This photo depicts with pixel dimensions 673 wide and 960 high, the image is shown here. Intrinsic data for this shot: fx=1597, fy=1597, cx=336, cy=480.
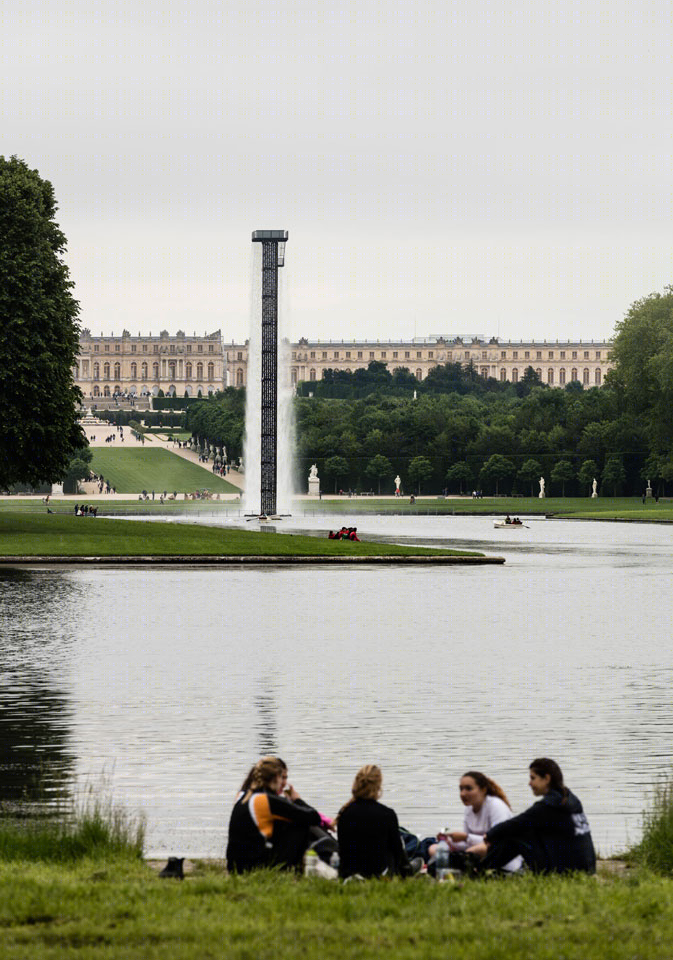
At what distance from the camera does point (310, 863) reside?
36.8ft

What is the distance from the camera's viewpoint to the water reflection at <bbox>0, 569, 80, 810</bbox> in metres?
15.8

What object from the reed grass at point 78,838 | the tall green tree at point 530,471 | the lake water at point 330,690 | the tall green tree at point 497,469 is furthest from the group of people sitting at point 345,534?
the tall green tree at point 497,469

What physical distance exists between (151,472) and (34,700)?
151208 millimetres

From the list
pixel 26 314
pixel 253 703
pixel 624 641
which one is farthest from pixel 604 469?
pixel 253 703

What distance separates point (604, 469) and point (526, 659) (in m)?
115

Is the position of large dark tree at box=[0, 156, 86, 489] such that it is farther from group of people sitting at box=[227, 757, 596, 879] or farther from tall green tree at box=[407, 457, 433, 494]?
tall green tree at box=[407, 457, 433, 494]

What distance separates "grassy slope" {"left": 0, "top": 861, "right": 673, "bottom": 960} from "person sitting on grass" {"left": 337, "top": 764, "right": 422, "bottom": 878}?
345 millimetres

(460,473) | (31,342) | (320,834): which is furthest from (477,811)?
(460,473)

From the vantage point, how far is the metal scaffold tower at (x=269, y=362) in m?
101

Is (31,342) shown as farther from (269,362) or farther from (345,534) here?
(269,362)

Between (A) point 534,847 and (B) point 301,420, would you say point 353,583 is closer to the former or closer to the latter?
(A) point 534,847

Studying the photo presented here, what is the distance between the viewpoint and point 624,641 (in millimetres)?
29188

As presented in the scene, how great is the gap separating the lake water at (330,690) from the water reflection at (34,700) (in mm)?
48

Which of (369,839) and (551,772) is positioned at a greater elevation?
(551,772)
